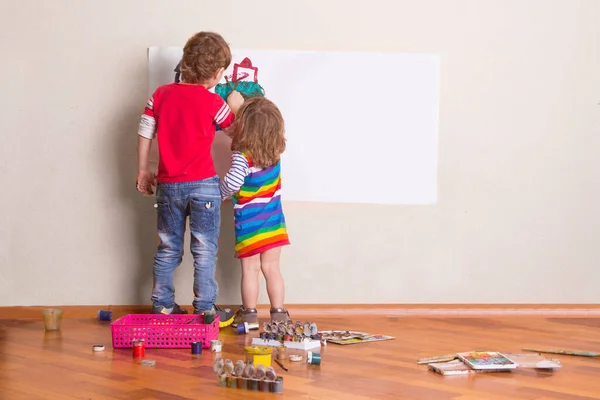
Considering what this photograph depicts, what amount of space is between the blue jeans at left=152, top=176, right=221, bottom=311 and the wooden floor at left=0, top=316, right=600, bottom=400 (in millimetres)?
192

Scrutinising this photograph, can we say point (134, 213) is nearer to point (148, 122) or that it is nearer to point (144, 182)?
point (144, 182)

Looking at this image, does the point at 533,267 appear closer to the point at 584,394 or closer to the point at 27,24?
the point at 584,394

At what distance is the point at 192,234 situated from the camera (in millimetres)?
2848

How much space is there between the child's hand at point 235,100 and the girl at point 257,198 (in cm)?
11

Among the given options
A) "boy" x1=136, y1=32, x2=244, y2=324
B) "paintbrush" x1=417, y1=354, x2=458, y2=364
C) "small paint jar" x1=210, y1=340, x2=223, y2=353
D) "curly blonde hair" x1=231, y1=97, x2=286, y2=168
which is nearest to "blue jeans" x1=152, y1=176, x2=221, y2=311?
"boy" x1=136, y1=32, x2=244, y2=324

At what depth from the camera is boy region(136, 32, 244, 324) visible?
2.81m

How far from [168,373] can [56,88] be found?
1.36m

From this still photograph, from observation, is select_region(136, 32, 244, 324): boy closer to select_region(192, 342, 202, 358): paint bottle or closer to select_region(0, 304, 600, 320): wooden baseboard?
select_region(0, 304, 600, 320): wooden baseboard

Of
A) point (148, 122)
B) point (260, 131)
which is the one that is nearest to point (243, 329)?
point (260, 131)

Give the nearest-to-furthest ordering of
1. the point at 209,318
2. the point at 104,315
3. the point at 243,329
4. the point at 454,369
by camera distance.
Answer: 1. the point at 454,369
2. the point at 209,318
3. the point at 243,329
4. the point at 104,315

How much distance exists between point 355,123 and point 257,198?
0.49 m

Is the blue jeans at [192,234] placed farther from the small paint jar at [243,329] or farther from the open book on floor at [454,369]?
the open book on floor at [454,369]

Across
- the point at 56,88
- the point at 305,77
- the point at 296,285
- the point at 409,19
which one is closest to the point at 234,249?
the point at 296,285

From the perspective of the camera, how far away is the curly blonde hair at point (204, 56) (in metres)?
2.80
